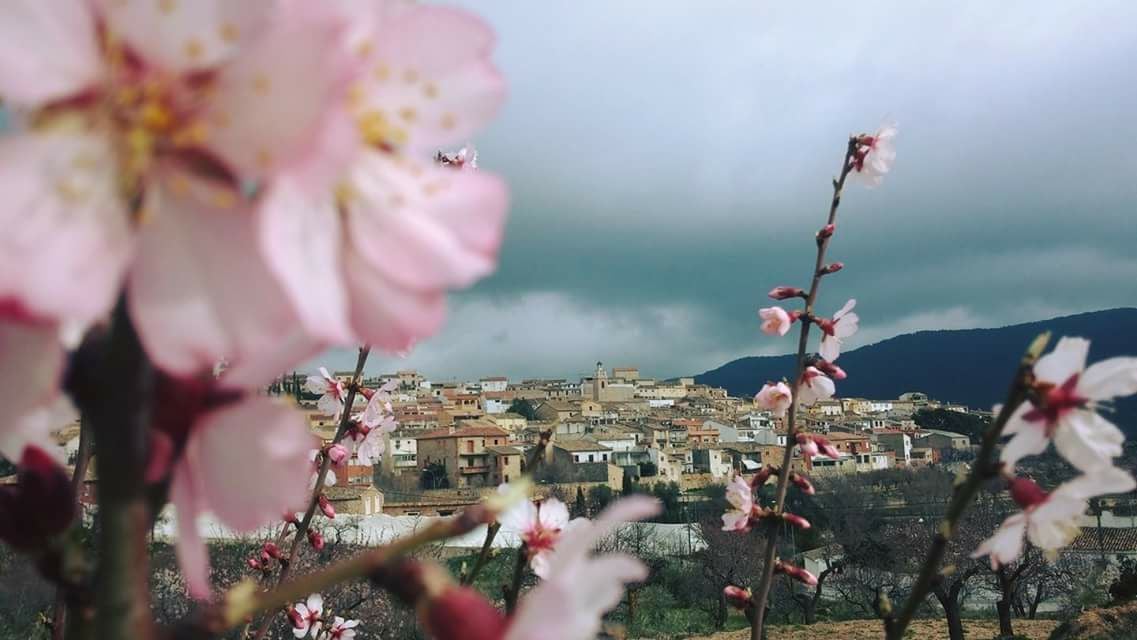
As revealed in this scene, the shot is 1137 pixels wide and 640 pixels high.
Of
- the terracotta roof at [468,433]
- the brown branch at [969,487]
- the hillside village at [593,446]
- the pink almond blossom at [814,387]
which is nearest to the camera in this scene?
the brown branch at [969,487]

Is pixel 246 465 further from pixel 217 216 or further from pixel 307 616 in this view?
pixel 307 616

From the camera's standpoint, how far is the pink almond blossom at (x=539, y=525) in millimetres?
1770

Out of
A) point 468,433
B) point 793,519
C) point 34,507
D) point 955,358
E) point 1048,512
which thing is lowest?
point 468,433

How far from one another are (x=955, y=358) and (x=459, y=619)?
138 meters

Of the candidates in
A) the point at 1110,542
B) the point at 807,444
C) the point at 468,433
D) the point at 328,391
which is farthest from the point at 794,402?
the point at 468,433

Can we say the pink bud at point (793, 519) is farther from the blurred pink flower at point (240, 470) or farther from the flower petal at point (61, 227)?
the flower petal at point (61, 227)

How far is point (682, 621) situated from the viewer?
65.4ft

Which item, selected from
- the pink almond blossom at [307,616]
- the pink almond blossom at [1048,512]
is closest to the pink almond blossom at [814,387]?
the pink almond blossom at [1048,512]

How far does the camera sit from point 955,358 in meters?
125

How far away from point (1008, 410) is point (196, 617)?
1.13 metres

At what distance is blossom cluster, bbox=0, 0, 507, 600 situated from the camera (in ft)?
1.37

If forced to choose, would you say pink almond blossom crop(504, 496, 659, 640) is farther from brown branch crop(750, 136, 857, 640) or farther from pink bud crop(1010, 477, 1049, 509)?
brown branch crop(750, 136, 857, 640)

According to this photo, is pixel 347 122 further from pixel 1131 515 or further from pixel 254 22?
pixel 1131 515

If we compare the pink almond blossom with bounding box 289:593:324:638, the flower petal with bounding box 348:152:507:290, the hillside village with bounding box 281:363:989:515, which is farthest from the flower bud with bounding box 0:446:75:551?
the hillside village with bounding box 281:363:989:515
